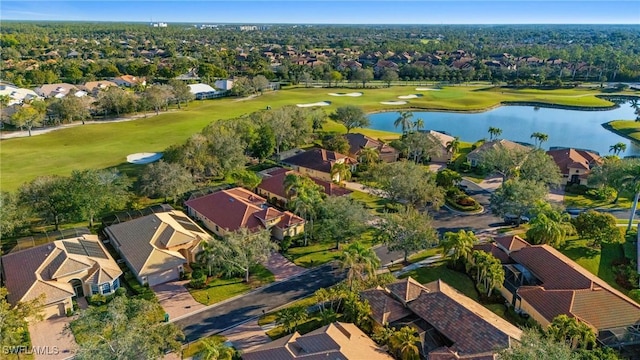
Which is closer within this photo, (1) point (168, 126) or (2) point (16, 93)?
(1) point (168, 126)

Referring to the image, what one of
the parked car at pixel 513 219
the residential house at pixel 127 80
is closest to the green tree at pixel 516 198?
the parked car at pixel 513 219

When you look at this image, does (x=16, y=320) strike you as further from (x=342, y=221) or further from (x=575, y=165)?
(x=575, y=165)

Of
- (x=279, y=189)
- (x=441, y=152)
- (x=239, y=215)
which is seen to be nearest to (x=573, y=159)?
(x=441, y=152)

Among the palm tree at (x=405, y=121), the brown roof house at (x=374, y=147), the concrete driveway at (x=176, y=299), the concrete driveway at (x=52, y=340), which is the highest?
the palm tree at (x=405, y=121)

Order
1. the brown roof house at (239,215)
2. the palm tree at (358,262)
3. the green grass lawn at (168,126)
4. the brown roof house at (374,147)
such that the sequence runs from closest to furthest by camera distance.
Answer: the palm tree at (358,262), the brown roof house at (239,215), the green grass lawn at (168,126), the brown roof house at (374,147)

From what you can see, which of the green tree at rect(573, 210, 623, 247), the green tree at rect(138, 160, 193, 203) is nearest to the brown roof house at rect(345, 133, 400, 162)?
the green tree at rect(138, 160, 193, 203)

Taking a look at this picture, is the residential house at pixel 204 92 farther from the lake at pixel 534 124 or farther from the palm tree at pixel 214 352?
the palm tree at pixel 214 352

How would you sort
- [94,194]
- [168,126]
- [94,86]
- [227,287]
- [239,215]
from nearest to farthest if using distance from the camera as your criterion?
[227,287] → [94,194] → [239,215] → [168,126] → [94,86]
